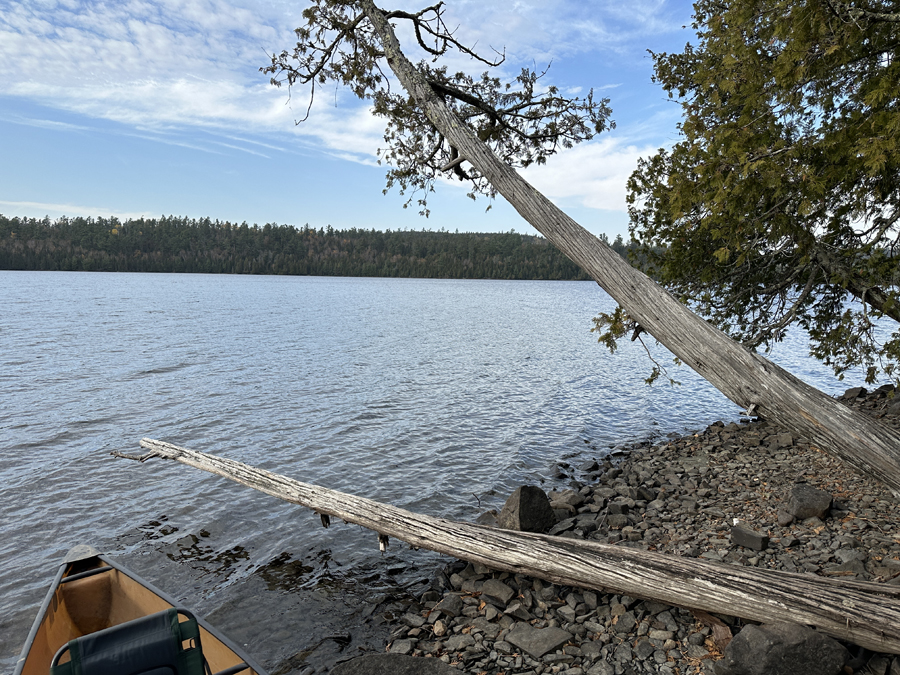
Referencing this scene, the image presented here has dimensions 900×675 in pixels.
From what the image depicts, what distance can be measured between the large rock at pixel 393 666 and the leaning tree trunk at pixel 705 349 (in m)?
3.69

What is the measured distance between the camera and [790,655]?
3938 mm

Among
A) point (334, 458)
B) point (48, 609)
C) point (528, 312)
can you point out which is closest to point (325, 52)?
point (334, 458)

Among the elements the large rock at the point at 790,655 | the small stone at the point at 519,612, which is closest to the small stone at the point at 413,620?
the small stone at the point at 519,612

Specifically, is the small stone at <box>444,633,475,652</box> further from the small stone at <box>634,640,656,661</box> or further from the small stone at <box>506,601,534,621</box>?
the small stone at <box>634,640,656,661</box>

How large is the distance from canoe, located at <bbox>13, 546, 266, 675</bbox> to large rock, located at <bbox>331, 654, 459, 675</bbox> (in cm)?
90

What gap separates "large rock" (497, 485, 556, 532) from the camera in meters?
7.32

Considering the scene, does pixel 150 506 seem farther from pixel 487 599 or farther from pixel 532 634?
pixel 532 634

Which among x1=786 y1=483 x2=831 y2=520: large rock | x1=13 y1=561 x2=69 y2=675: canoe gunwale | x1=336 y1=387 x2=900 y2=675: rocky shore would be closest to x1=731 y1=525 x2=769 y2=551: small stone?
x1=336 y1=387 x2=900 y2=675: rocky shore

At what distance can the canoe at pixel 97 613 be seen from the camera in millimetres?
4109

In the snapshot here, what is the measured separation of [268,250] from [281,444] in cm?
15395

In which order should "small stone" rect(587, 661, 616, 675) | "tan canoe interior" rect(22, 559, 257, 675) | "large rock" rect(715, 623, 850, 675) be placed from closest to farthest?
"large rock" rect(715, 623, 850, 675) < "small stone" rect(587, 661, 616, 675) < "tan canoe interior" rect(22, 559, 257, 675)

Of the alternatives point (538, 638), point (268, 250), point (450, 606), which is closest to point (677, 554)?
point (538, 638)

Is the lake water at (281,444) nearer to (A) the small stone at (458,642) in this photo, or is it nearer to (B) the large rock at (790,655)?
(A) the small stone at (458,642)

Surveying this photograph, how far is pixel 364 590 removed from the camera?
6.75 metres
